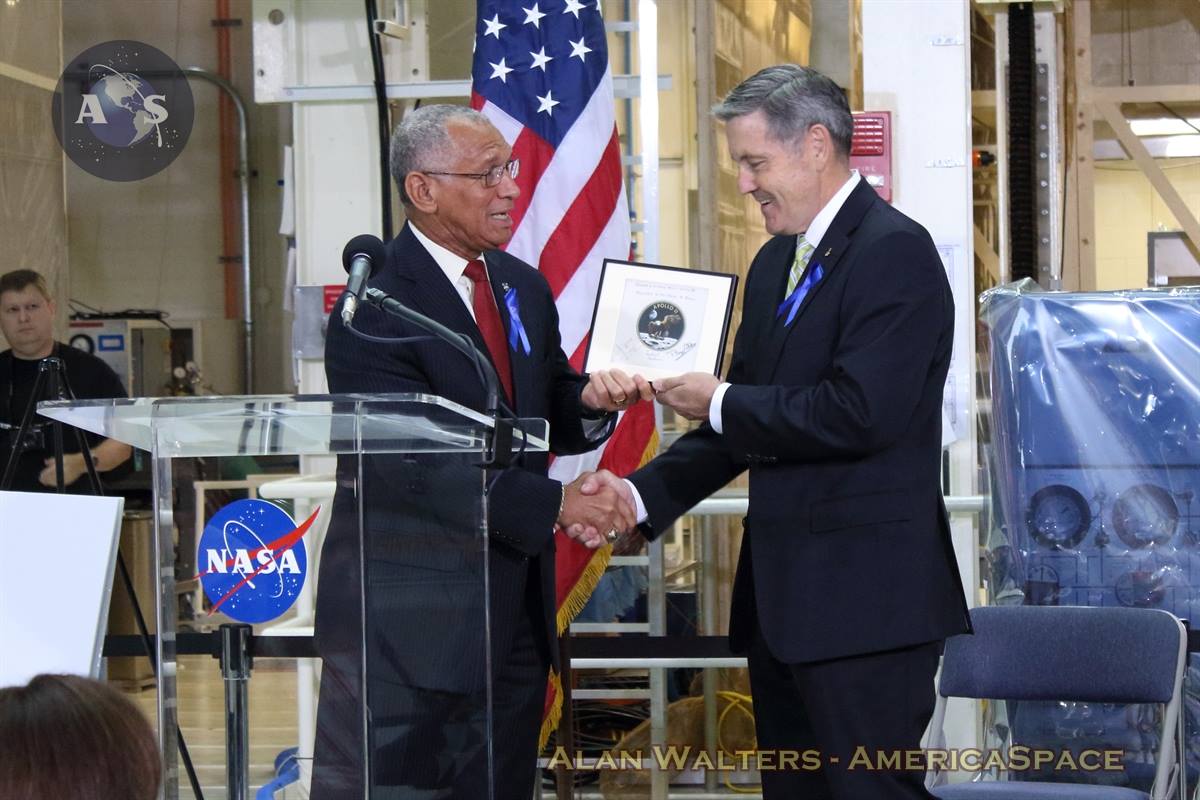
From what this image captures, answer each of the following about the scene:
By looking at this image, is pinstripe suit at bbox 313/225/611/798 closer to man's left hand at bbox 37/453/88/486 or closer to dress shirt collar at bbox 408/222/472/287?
dress shirt collar at bbox 408/222/472/287

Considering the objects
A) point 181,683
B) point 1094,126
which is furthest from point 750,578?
point 1094,126

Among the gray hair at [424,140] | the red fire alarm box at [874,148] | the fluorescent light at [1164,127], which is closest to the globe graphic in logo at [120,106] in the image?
the red fire alarm box at [874,148]

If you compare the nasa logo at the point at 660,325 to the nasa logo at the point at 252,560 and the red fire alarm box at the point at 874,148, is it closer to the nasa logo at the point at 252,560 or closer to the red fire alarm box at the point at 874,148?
the nasa logo at the point at 252,560

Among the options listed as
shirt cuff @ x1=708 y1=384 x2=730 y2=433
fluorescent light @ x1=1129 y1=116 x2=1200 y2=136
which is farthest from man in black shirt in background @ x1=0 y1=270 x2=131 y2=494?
fluorescent light @ x1=1129 y1=116 x2=1200 y2=136

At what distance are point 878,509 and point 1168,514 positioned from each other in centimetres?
132

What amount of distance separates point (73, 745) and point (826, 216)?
5.08ft

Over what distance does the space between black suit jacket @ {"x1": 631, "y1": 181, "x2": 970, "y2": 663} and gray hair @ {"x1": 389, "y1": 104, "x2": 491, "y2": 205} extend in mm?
664

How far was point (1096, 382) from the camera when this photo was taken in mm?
3375

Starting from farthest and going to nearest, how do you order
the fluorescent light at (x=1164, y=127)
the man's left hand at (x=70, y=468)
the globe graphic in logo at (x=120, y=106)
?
the fluorescent light at (x=1164, y=127) < the globe graphic in logo at (x=120, y=106) < the man's left hand at (x=70, y=468)

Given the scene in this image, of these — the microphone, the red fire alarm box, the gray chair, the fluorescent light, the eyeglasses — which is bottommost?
the gray chair

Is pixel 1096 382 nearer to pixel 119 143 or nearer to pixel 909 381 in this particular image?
pixel 909 381

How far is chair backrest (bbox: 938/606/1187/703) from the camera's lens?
2.91 meters

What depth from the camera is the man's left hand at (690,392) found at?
8.31 feet

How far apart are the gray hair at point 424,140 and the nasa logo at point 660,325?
1.45 ft
